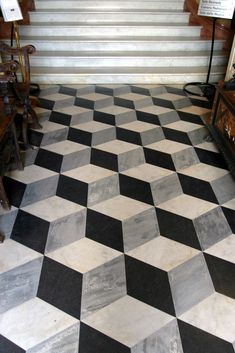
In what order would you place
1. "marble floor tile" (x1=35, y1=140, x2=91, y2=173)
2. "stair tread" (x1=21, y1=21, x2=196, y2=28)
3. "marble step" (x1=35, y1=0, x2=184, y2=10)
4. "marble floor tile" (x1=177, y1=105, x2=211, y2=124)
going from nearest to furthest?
"marble floor tile" (x1=35, y1=140, x2=91, y2=173)
"marble floor tile" (x1=177, y1=105, x2=211, y2=124)
"stair tread" (x1=21, y1=21, x2=196, y2=28)
"marble step" (x1=35, y1=0, x2=184, y2=10)

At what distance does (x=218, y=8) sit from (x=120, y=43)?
1442 mm

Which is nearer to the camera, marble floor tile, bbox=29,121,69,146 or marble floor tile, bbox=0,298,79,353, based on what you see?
marble floor tile, bbox=0,298,79,353

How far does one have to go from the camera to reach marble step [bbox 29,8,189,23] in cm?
436

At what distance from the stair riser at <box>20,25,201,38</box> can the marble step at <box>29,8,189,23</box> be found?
0.86 ft

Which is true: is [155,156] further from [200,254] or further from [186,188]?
[200,254]

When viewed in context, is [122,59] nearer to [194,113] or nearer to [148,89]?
[148,89]

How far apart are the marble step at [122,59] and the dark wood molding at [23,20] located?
0.56m

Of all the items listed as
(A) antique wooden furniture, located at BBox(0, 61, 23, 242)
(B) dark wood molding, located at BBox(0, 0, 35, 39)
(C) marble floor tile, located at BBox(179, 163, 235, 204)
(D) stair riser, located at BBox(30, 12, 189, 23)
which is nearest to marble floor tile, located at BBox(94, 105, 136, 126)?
(C) marble floor tile, located at BBox(179, 163, 235, 204)

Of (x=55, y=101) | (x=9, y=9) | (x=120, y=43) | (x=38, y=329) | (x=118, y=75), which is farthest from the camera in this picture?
(x=120, y=43)

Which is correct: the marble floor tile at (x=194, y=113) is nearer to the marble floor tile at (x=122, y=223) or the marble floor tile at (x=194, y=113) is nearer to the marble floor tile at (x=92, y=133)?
the marble floor tile at (x=92, y=133)

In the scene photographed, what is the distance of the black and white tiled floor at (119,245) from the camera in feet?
4.25

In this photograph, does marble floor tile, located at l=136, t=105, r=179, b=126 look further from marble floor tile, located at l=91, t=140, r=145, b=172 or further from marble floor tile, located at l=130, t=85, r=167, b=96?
marble floor tile, located at l=91, t=140, r=145, b=172

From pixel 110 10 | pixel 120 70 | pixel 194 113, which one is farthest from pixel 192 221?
pixel 110 10

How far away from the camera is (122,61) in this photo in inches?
161
